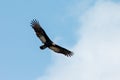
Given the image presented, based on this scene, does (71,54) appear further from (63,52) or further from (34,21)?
(34,21)

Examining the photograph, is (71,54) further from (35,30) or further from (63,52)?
(35,30)

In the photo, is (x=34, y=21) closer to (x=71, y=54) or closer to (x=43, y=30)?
(x=43, y=30)

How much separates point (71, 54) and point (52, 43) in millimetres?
3154

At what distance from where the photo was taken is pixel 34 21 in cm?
7144

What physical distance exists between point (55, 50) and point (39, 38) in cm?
304

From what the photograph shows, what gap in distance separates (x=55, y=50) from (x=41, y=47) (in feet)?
11.7

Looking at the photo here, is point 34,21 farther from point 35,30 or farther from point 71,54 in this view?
point 71,54

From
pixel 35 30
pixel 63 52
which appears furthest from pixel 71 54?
pixel 35 30

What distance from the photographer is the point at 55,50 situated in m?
73.6

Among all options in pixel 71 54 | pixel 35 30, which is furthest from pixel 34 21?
pixel 71 54

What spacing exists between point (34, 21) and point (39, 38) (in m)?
1.86

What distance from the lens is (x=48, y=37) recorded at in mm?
71750

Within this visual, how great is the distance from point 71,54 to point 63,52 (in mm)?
922

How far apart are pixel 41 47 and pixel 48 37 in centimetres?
186
